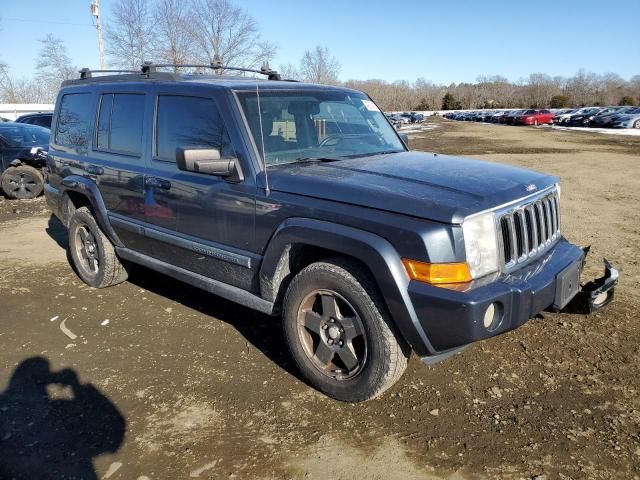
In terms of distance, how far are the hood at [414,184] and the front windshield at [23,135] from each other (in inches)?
387

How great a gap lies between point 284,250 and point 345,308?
0.54 m

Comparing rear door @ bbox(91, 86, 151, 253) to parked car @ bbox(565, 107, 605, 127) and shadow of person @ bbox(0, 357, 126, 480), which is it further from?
parked car @ bbox(565, 107, 605, 127)

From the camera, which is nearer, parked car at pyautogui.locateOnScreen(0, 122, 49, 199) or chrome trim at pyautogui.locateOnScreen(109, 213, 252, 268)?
chrome trim at pyautogui.locateOnScreen(109, 213, 252, 268)

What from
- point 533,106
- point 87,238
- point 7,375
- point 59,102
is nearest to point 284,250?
point 7,375

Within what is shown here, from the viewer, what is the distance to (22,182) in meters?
10.9

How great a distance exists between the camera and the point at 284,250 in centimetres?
329

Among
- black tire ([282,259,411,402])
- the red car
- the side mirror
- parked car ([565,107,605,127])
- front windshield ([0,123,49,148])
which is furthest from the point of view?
the red car

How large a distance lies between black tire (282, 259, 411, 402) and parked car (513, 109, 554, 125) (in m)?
54.1

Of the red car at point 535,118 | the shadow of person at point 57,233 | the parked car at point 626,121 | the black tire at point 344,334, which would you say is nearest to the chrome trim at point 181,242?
the black tire at point 344,334

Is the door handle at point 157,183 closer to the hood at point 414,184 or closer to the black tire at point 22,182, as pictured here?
the hood at point 414,184

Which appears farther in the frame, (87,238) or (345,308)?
(87,238)

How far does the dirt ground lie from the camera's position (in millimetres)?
2707

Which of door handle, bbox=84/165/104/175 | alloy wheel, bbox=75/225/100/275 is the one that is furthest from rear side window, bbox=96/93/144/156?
alloy wheel, bbox=75/225/100/275

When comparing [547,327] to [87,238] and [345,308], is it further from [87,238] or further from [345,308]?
[87,238]
